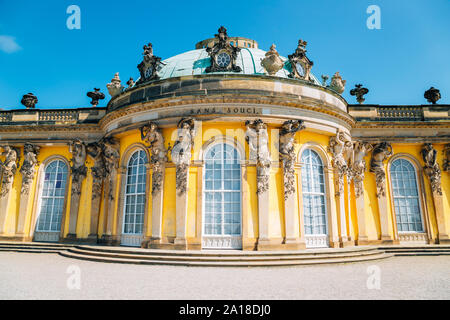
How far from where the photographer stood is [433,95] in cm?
1823

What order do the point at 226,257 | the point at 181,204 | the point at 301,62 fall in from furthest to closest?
the point at 301,62
the point at 181,204
the point at 226,257

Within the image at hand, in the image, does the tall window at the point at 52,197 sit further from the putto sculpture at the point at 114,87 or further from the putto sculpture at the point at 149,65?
the putto sculpture at the point at 149,65

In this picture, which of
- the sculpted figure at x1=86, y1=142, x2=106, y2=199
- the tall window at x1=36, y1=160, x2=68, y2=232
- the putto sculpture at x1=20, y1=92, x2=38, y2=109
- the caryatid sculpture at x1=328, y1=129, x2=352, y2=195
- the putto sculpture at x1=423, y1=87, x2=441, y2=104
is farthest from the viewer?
the putto sculpture at x1=20, y1=92, x2=38, y2=109

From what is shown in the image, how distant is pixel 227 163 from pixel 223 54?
5.54m

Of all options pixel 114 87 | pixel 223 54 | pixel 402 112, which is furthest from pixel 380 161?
pixel 114 87

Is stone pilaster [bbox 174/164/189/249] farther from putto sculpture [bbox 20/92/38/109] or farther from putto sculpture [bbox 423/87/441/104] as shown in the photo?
putto sculpture [bbox 423/87/441/104]

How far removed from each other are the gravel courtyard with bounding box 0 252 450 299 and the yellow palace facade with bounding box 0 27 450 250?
2662 millimetres

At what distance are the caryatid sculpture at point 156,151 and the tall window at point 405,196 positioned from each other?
12297 millimetres

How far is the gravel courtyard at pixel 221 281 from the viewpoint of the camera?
22.2ft

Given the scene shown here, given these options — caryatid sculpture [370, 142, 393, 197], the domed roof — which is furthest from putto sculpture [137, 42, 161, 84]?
caryatid sculpture [370, 142, 393, 197]

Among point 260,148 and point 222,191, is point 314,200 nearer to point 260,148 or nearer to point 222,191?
point 260,148

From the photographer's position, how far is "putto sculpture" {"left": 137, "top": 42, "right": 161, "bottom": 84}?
15.5 m

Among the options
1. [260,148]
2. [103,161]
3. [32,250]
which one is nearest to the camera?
[260,148]
